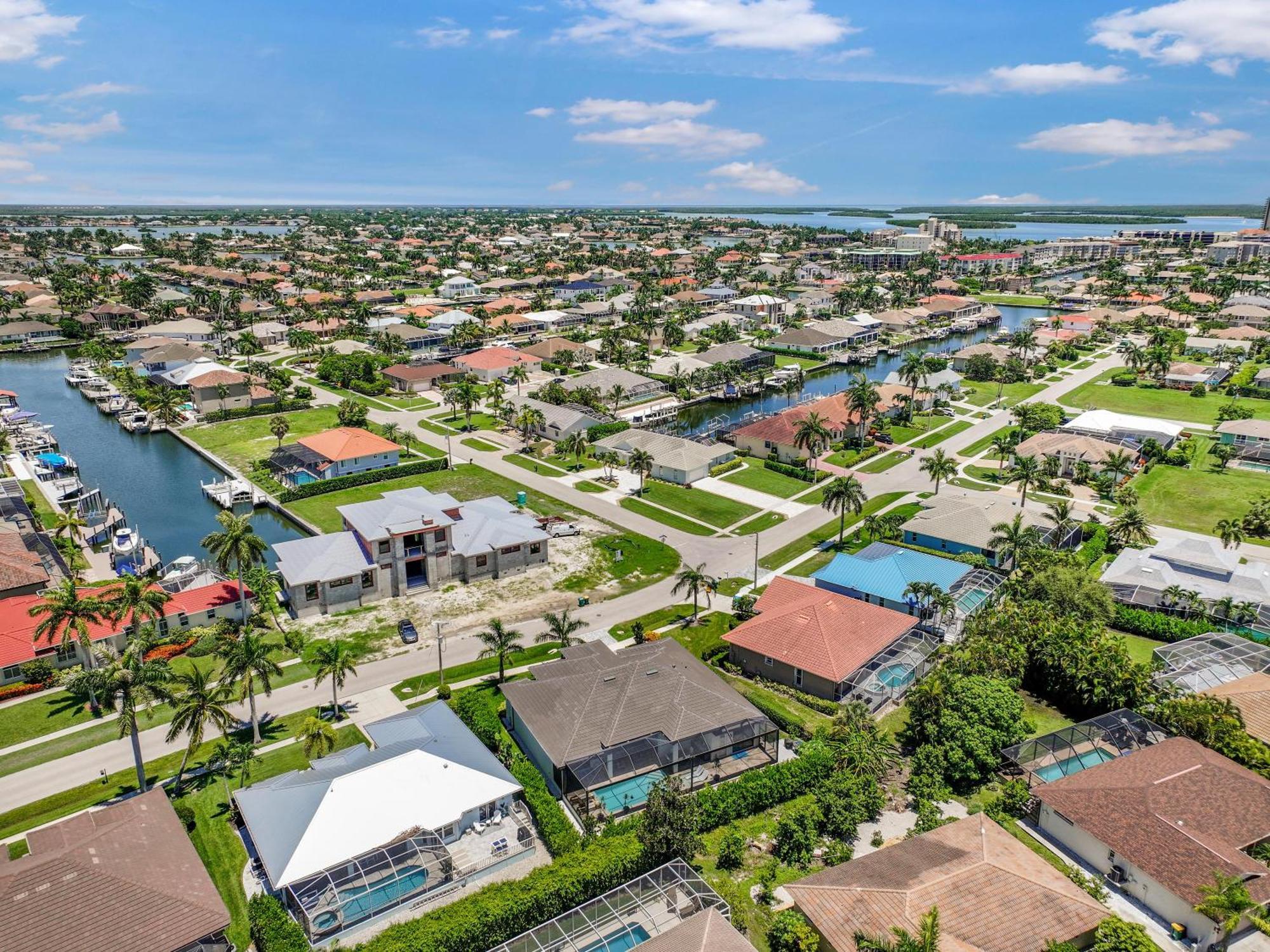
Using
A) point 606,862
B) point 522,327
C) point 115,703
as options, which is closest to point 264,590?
point 115,703

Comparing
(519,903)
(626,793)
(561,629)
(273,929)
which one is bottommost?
(626,793)

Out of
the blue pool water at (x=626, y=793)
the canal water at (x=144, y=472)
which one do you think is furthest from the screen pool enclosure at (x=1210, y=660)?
the canal water at (x=144, y=472)

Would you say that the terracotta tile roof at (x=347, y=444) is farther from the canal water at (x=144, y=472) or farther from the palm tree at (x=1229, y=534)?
the palm tree at (x=1229, y=534)

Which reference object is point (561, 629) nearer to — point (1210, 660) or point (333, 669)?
point (333, 669)

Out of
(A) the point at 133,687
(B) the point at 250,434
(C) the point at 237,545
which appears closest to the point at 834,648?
(A) the point at 133,687

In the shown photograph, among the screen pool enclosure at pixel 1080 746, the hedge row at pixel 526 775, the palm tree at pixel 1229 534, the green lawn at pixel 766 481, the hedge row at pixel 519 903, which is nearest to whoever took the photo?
the hedge row at pixel 519 903
